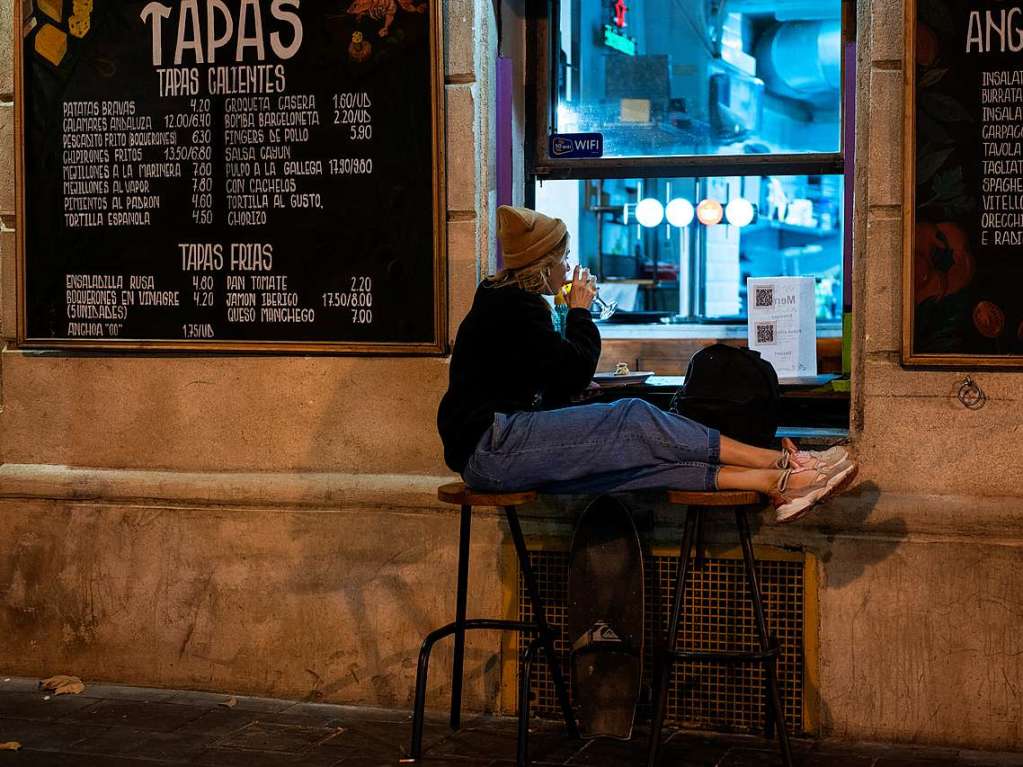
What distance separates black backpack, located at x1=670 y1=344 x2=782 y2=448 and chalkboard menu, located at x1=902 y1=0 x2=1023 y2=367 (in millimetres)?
627

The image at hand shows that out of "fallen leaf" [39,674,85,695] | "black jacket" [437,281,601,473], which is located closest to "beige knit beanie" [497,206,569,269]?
"black jacket" [437,281,601,473]

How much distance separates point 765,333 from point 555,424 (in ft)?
3.98

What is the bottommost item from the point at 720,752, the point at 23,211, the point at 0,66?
the point at 720,752

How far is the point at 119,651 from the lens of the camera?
5.35 meters

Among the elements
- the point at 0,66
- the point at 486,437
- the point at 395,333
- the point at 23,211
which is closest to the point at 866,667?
the point at 486,437

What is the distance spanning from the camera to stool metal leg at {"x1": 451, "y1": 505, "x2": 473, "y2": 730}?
14.7ft

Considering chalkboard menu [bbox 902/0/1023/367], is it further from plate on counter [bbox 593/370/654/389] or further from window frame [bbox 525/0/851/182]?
window frame [bbox 525/0/851/182]

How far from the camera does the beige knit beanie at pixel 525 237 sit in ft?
14.4

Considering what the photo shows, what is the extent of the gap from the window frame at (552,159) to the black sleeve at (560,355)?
59.7 inches

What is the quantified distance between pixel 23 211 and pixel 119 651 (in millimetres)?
1887

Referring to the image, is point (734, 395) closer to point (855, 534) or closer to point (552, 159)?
point (855, 534)

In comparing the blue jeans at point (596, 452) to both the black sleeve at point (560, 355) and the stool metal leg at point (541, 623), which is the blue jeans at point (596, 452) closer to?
the black sleeve at point (560, 355)

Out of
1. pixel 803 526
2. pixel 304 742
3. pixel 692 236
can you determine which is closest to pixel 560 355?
pixel 803 526

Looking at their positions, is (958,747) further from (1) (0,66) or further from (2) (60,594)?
(1) (0,66)
